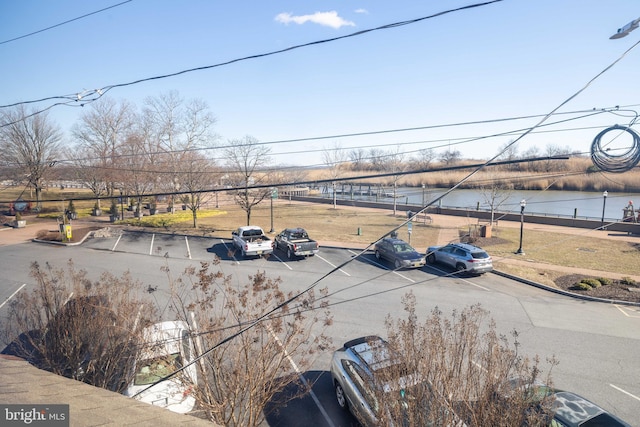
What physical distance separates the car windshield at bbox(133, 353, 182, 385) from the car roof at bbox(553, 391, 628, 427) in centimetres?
644

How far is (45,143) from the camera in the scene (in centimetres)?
4056

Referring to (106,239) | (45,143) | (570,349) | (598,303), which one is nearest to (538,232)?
(598,303)

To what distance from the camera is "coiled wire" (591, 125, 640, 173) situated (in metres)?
6.65

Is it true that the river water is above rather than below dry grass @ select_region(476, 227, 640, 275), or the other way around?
above

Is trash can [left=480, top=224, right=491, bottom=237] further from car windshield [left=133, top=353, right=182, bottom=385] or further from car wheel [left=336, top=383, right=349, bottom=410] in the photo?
car windshield [left=133, top=353, right=182, bottom=385]

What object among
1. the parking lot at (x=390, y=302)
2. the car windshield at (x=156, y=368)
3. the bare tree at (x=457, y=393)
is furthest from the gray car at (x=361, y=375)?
the car windshield at (x=156, y=368)

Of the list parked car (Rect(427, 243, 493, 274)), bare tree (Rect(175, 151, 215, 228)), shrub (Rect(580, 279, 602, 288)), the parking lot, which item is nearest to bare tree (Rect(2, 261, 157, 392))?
the parking lot

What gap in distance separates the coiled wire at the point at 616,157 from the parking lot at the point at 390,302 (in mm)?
4157

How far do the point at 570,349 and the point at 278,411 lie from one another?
26.9 ft

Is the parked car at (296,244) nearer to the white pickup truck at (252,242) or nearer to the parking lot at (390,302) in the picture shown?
the parking lot at (390,302)

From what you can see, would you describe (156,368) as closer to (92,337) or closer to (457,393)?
(92,337)

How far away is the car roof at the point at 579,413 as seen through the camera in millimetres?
6109

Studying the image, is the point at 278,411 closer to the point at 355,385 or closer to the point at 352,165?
the point at 355,385

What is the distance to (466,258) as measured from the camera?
16.6 m
